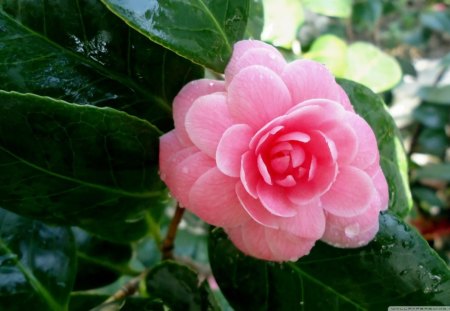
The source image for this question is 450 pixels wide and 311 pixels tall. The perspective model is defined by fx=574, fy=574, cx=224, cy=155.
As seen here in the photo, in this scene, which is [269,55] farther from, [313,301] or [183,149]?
[313,301]

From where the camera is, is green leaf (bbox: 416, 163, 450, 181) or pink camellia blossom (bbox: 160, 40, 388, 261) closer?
pink camellia blossom (bbox: 160, 40, 388, 261)

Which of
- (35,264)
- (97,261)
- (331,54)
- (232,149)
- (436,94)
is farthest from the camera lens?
(436,94)

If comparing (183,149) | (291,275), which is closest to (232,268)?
(291,275)

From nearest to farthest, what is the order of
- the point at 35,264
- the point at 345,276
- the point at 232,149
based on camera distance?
the point at 232,149, the point at 345,276, the point at 35,264

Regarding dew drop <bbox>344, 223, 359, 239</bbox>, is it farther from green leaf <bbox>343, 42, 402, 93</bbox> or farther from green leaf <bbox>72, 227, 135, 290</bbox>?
green leaf <bbox>343, 42, 402, 93</bbox>

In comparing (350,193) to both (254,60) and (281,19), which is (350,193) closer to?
(254,60)

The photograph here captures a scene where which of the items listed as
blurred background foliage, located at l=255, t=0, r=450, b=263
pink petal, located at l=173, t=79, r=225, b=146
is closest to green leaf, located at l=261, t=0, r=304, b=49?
blurred background foliage, located at l=255, t=0, r=450, b=263

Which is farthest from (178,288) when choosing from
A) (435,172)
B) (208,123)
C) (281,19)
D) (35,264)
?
(435,172)
